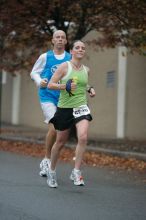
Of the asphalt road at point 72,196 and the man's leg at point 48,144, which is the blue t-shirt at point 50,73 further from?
the asphalt road at point 72,196

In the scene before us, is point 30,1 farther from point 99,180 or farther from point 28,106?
point 28,106

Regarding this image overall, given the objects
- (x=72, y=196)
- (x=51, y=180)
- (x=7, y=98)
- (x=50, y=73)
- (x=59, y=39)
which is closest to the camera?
(x=72, y=196)

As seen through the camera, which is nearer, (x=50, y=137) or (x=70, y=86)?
(x=70, y=86)

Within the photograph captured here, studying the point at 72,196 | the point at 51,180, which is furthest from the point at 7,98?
the point at 72,196

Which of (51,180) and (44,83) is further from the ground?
(44,83)

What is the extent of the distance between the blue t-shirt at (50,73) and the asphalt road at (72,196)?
1.15 metres

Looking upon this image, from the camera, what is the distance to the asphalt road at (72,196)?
6.70 metres

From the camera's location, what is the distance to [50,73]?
8867mm

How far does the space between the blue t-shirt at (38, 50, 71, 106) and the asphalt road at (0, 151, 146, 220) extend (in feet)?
3.78

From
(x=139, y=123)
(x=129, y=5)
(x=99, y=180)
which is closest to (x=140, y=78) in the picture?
(x=139, y=123)

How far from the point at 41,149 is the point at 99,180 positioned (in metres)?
5.01

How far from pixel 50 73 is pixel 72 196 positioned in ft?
6.50

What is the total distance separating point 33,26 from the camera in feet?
48.0

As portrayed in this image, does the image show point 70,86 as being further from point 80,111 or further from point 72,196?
point 72,196
